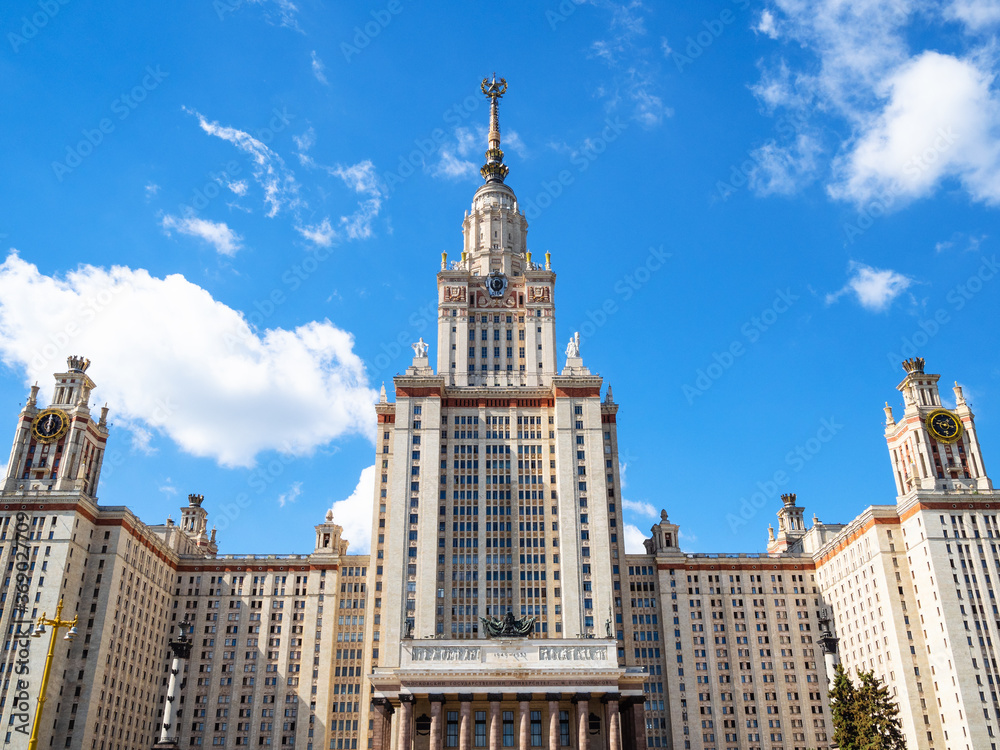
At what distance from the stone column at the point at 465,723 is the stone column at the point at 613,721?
1699cm

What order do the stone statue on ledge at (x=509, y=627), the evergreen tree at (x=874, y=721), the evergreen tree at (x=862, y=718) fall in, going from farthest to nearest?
the stone statue on ledge at (x=509, y=627), the evergreen tree at (x=862, y=718), the evergreen tree at (x=874, y=721)

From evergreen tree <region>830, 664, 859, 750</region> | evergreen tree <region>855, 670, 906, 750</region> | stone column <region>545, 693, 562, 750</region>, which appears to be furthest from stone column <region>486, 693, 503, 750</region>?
evergreen tree <region>855, 670, 906, 750</region>

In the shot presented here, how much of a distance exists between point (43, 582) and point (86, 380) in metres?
32.3

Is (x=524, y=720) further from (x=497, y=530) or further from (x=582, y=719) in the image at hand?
(x=497, y=530)

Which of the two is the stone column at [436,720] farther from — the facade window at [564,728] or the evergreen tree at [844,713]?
the evergreen tree at [844,713]

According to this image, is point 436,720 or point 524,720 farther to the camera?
point 524,720

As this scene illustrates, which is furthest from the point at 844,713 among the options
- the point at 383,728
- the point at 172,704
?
the point at 172,704

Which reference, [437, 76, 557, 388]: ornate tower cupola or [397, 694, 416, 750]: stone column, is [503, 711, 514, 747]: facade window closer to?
[397, 694, 416, 750]: stone column

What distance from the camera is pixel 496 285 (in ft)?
502

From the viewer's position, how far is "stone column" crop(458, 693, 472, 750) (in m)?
102

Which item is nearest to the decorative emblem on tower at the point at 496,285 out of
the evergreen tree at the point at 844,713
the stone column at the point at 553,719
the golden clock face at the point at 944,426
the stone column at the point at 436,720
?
the stone column at the point at 553,719

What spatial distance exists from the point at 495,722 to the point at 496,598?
24.8 m

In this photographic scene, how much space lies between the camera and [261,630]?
139500 mm

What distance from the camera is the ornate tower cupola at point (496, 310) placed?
14600cm
